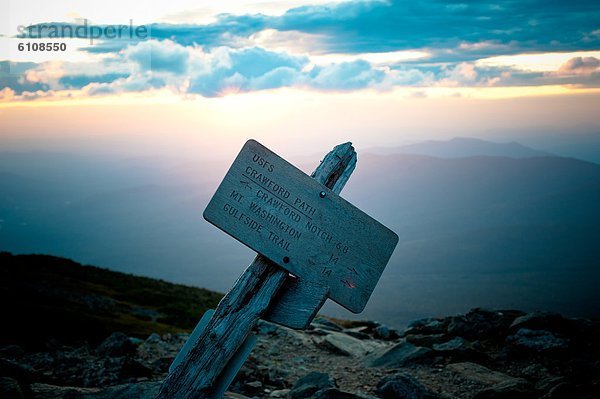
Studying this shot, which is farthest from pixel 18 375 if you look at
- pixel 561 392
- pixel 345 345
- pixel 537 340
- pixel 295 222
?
pixel 537 340

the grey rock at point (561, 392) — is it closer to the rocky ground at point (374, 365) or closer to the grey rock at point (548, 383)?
the rocky ground at point (374, 365)

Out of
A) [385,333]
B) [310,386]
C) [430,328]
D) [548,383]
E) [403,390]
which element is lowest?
[310,386]

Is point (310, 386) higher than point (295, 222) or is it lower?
lower

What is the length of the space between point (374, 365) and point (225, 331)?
784 cm

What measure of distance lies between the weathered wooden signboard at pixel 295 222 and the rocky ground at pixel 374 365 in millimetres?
3453

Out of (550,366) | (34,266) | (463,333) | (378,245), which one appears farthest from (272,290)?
(34,266)

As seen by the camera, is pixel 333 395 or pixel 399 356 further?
pixel 399 356

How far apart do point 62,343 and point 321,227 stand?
13214mm

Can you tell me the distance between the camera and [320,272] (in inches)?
229

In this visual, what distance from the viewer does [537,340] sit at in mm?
12328

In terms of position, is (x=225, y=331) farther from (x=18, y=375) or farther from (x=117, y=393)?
(x=18, y=375)

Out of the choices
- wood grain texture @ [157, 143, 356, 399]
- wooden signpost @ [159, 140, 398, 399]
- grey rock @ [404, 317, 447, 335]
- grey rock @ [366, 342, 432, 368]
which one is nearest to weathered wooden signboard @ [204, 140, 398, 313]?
wooden signpost @ [159, 140, 398, 399]

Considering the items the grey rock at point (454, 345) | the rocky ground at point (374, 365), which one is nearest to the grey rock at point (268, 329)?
the rocky ground at point (374, 365)

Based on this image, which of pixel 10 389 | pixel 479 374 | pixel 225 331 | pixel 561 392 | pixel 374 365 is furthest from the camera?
pixel 374 365
